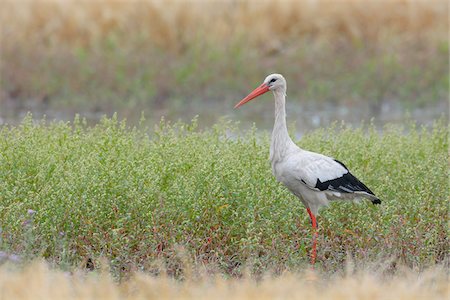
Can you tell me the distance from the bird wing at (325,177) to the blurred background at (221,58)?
309 inches

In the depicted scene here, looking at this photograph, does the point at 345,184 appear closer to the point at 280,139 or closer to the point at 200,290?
the point at 280,139

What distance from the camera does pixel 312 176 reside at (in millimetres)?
7152

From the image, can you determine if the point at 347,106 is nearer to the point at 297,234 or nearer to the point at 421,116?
the point at 421,116

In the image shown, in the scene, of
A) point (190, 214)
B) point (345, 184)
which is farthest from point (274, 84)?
point (190, 214)

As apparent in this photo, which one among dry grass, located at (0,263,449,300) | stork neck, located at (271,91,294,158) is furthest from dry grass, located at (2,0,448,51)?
dry grass, located at (0,263,449,300)

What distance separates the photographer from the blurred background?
53.0 ft

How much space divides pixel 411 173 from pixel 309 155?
1.18 m

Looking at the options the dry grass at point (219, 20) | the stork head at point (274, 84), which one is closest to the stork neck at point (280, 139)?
the stork head at point (274, 84)

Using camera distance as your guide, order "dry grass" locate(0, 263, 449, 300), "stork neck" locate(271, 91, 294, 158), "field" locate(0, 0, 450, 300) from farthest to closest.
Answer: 1. "stork neck" locate(271, 91, 294, 158)
2. "field" locate(0, 0, 450, 300)
3. "dry grass" locate(0, 263, 449, 300)

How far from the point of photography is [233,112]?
15953mm

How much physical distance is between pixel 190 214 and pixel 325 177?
1.00 m

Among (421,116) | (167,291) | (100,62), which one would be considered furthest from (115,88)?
(167,291)

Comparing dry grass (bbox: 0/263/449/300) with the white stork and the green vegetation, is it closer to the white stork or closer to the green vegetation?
the green vegetation

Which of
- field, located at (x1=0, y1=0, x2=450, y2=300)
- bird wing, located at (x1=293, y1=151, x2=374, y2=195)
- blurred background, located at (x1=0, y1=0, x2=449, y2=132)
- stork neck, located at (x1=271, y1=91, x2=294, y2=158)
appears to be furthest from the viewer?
blurred background, located at (x1=0, y1=0, x2=449, y2=132)
